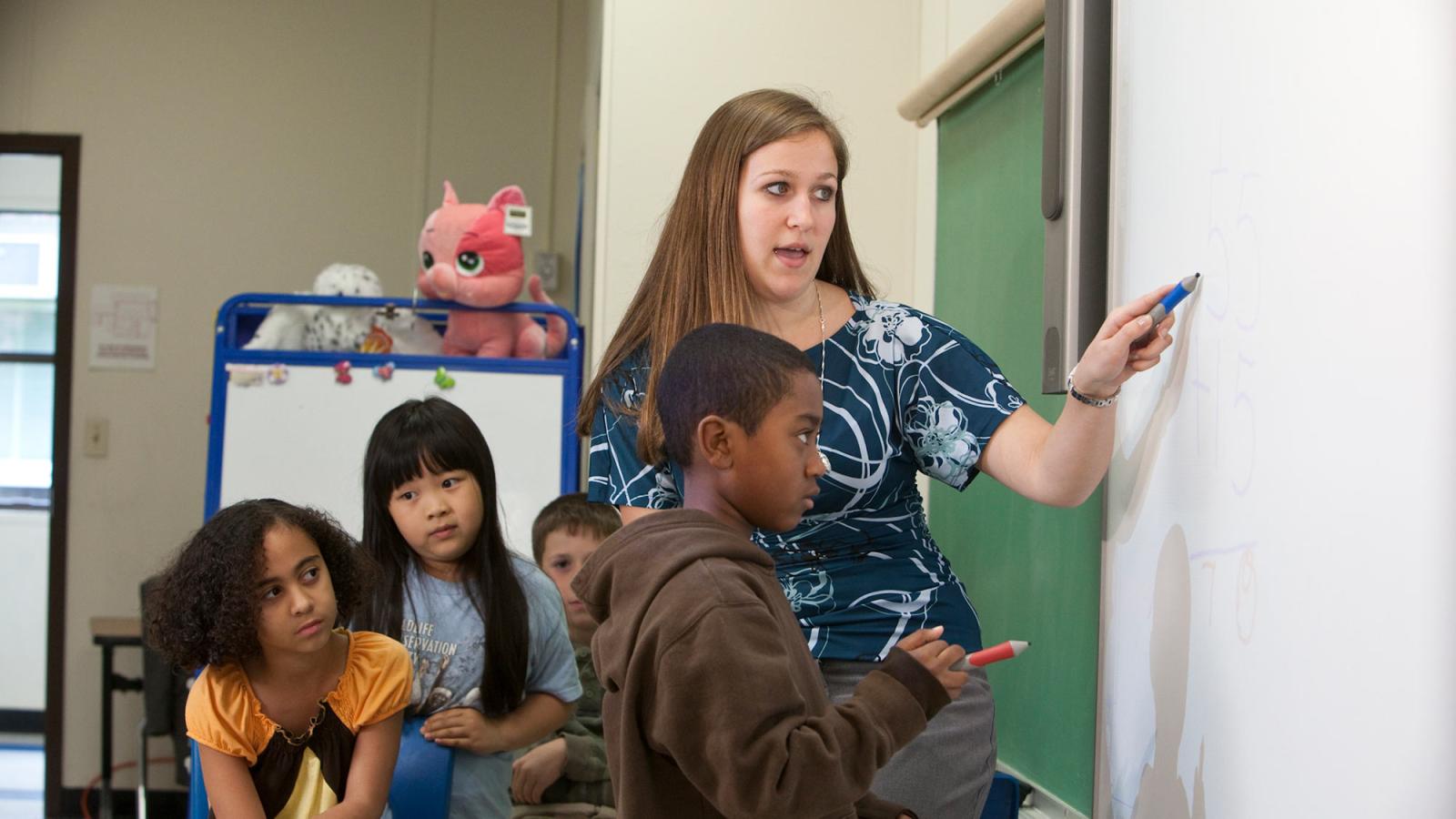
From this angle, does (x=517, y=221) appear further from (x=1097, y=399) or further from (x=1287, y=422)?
(x=1287, y=422)

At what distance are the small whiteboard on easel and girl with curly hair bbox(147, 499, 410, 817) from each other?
109cm

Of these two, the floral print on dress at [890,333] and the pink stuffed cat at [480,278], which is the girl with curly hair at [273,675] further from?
the pink stuffed cat at [480,278]

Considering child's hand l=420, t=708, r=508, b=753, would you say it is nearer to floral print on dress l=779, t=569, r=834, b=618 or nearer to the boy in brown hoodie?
floral print on dress l=779, t=569, r=834, b=618

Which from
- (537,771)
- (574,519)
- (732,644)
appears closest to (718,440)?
(732,644)

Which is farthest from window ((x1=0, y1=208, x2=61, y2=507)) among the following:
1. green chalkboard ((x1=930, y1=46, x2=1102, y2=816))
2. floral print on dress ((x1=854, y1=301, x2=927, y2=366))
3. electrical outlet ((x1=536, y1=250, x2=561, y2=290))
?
floral print on dress ((x1=854, y1=301, x2=927, y2=366))

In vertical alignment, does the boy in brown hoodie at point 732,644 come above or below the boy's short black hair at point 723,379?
below

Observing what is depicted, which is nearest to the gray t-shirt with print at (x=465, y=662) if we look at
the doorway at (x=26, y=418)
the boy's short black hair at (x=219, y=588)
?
the boy's short black hair at (x=219, y=588)

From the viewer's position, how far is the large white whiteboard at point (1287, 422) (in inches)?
32.0

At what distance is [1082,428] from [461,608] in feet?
3.51

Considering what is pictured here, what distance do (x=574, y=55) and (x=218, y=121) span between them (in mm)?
1202

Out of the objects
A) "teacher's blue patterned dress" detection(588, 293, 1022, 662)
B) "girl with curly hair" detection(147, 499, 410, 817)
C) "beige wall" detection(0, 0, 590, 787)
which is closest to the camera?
"teacher's blue patterned dress" detection(588, 293, 1022, 662)

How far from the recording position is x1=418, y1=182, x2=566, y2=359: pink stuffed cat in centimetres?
290

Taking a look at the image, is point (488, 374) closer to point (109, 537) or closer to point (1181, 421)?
point (1181, 421)

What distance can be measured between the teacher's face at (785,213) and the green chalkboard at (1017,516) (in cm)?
41
